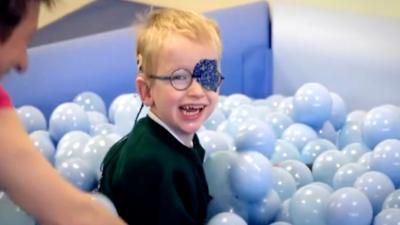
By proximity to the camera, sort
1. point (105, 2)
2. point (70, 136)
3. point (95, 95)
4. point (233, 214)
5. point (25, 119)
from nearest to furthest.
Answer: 1. point (233, 214)
2. point (70, 136)
3. point (25, 119)
4. point (95, 95)
5. point (105, 2)

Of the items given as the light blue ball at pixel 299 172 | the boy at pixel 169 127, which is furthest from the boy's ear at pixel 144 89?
the light blue ball at pixel 299 172

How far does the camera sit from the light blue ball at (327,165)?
4.76 ft

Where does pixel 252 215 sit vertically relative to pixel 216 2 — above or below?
below

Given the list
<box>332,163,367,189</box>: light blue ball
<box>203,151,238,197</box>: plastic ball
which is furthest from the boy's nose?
<box>332,163,367,189</box>: light blue ball

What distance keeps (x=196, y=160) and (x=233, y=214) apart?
10 centimetres

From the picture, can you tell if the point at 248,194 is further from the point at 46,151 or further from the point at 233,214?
the point at 46,151

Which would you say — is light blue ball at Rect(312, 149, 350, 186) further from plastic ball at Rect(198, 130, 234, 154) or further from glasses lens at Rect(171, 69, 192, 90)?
glasses lens at Rect(171, 69, 192, 90)

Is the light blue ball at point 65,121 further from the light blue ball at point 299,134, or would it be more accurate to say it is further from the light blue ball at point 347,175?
the light blue ball at point 347,175

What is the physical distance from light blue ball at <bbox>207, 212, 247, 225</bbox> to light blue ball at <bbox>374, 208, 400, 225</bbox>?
0.71 ft

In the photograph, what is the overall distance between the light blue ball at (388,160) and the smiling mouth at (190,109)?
386 mm

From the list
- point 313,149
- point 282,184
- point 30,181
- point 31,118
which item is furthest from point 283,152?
point 30,181

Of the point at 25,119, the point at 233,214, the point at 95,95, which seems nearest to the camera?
the point at 233,214

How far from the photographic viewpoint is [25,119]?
1.65 m

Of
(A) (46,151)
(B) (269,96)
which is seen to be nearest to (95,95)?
(A) (46,151)
